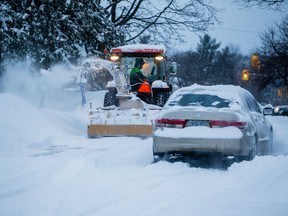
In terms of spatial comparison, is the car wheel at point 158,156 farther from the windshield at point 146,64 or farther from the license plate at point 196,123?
Answer: the windshield at point 146,64

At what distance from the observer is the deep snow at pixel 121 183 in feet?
16.2

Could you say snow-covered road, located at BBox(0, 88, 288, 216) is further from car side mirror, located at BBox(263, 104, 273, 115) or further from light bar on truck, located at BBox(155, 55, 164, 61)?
light bar on truck, located at BBox(155, 55, 164, 61)

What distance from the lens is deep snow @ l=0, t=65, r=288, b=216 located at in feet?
16.2

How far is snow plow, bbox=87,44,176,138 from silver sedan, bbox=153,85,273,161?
4.03 m

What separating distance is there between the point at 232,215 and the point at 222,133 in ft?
10.2

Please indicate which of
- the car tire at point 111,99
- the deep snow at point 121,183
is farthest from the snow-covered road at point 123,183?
the car tire at point 111,99

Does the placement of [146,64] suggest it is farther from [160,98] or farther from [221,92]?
[221,92]

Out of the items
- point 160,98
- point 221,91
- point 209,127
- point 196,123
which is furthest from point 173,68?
point 209,127

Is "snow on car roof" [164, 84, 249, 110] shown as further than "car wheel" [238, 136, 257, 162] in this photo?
→ Yes

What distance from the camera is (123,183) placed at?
6383 mm

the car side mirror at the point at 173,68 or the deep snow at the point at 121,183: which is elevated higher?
the car side mirror at the point at 173,68

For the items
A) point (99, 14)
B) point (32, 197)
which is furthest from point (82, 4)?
point (32, 197)

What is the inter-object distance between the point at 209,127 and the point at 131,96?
5.93 meters

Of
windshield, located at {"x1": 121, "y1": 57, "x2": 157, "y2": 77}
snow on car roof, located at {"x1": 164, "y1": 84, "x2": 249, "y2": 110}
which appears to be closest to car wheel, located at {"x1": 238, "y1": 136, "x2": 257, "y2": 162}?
snow on car roof, located at {"x1": 164, "y1": 84, "x2": 249, "y2": 110}
